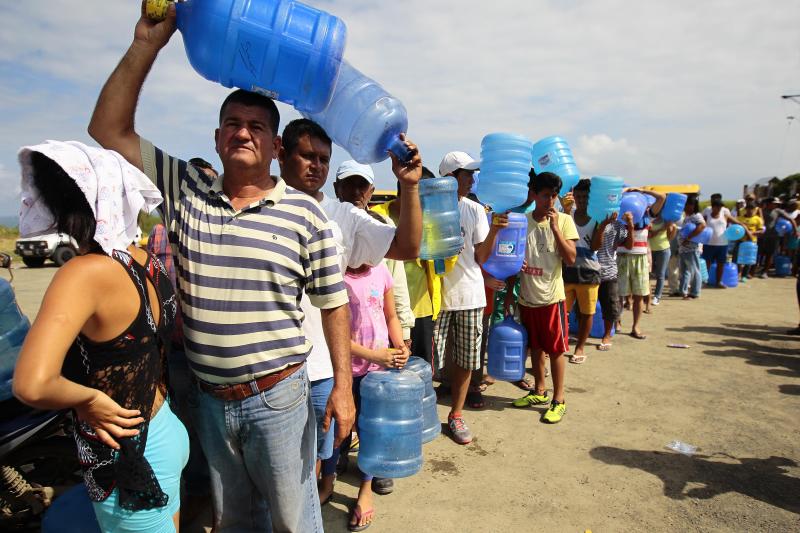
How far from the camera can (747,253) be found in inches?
514

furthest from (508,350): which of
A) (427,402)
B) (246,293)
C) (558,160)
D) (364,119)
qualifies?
(246,293)

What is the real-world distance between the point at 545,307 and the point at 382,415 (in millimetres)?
2125

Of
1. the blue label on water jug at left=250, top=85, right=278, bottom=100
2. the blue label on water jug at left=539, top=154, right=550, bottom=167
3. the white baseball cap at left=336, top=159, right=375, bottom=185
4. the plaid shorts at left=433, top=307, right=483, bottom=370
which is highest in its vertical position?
the blue label on water jug at left=539, top=154, right=550, bottom=167

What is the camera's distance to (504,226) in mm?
4215

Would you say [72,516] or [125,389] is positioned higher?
[125,389]

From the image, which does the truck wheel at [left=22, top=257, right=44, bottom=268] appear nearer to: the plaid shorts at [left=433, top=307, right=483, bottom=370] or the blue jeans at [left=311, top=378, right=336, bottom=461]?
the plaid shorts at [left=433, top=307, right=483, bottom=370]

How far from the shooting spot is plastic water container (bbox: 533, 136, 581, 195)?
16.9 feet

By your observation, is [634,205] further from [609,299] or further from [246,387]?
[246,387]

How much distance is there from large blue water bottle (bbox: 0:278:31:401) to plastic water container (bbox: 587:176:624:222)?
17.3 ft

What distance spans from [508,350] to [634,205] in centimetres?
375

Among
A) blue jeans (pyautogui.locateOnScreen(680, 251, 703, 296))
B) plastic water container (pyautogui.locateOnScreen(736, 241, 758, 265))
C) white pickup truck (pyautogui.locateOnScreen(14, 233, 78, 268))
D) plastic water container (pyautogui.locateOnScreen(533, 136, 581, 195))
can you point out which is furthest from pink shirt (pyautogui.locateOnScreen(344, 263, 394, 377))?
white pickup truck (pyautogui.locateOnScreen(14, 233, 78, 268))

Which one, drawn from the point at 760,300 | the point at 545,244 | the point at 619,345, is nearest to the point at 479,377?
the point at 545,244

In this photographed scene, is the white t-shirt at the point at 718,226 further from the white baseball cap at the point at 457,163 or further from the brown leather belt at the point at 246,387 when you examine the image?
the brown leather belt at the point at 246,387

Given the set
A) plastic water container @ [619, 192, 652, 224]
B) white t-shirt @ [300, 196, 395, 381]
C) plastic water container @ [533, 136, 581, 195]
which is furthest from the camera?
plastic water container @ [619, 192, 652, 224]
